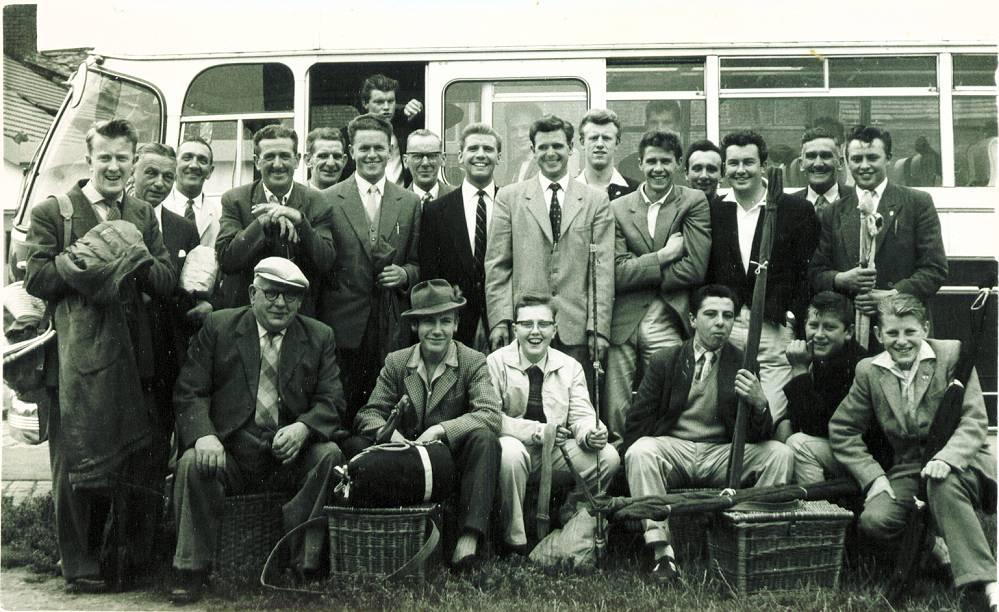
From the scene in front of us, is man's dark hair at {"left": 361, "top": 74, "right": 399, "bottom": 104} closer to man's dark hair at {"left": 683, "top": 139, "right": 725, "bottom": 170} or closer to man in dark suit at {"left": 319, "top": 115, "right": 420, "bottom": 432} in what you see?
man in dark suit at {"left": 319, "top": 115, "right": 420, "bottom": 432}

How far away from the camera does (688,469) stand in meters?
4.84

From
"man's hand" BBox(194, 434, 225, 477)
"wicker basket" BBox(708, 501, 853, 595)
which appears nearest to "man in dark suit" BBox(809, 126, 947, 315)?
"wicker basket" BBox(708, 501, 853, 595)

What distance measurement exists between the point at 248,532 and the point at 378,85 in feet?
8.78

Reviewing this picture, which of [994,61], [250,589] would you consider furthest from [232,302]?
[994,61]

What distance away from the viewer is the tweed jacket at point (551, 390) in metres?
4.99

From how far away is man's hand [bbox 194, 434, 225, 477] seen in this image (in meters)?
4.55

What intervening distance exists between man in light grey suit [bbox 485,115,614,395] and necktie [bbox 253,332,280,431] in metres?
1.11

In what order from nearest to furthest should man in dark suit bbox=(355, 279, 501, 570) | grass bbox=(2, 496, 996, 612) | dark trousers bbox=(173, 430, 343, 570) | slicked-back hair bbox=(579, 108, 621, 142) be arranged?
grass bbox=(2, 496, 996, 612)
dark trousers bbox=(173, 430, 343, 570)
man in dark suit bbox=(355, 279, 501, 570)
slicked-back hair bbox=(579, 108, 621, 142)

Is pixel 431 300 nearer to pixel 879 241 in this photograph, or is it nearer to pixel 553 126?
pixel 553 126

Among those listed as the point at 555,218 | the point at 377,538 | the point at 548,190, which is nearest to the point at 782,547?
the point at 377,538

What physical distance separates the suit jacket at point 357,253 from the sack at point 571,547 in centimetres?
143

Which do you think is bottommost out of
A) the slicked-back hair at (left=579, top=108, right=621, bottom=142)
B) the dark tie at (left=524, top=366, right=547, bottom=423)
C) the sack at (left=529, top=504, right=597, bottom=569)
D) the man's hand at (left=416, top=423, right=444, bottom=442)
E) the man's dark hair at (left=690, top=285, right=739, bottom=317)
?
the sack at (left=529, top=504, right=597, bottom=569)

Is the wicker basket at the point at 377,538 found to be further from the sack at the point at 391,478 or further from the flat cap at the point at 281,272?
the flat cap at the point at 281,272

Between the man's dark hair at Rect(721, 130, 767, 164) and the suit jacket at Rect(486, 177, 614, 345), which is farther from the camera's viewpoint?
the man's dark hair at Rect(721, 130, 767, 164)
